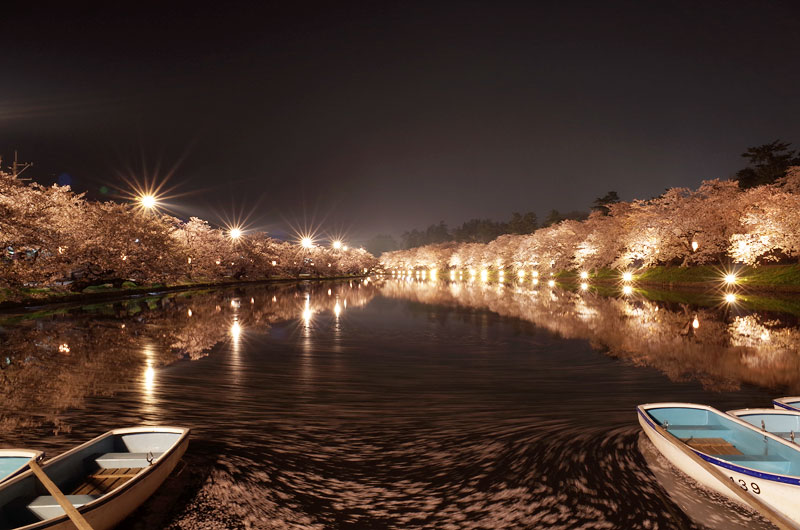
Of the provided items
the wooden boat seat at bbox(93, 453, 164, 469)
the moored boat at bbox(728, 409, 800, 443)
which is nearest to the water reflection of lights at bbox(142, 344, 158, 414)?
the wooden boat seat at bbox(93, 453, 164, 469)

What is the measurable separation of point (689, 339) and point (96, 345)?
2497 cm

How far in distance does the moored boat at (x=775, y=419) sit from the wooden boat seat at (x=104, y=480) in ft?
32.5

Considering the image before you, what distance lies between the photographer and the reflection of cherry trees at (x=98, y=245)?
27984mm

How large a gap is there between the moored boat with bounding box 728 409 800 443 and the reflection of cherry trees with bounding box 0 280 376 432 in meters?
13.3

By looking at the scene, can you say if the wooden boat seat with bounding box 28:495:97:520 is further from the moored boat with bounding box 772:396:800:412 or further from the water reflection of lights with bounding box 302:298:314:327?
the water reflection of lights with bounding box 302:298:314:327

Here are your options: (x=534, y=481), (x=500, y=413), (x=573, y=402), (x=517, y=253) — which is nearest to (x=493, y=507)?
(x=534, y=481)

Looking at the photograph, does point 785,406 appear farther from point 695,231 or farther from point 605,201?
point 605,201

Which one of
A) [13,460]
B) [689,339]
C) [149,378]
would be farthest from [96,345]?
[689,339]

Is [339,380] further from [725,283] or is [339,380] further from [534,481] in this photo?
[725,283]

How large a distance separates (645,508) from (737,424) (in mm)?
2403

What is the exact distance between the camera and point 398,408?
401 inches

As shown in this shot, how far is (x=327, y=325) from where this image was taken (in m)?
23.9

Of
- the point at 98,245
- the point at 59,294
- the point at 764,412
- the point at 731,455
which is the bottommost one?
the point at 731,455

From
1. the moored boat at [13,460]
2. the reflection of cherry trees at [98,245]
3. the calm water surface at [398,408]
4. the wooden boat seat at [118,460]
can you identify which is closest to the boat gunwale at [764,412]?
the calm water surface at [398,408]
